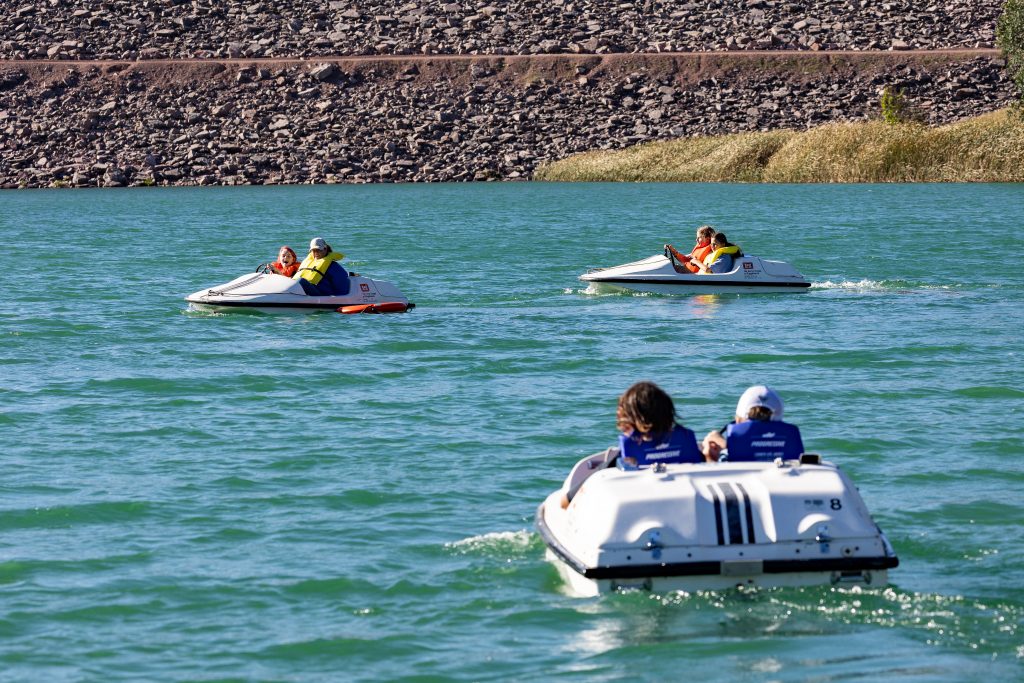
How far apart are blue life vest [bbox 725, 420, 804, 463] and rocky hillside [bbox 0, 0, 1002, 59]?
74.2m

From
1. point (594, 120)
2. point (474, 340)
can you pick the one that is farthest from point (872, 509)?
point (594, 120)

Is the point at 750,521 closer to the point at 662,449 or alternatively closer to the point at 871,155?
the point at 662,449

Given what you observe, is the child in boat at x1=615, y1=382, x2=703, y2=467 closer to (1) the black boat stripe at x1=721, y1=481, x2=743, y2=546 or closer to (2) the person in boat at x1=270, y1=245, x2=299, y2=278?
(1) the black boat stripe at x1=721, y1=481, x2=743, y2=546

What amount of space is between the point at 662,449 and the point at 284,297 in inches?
602

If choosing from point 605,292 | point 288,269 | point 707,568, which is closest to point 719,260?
point 605,292

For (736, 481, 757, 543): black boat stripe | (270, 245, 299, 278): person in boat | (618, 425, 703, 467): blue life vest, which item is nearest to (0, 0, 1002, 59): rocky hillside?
(270, 245, 299, 278): person in boat

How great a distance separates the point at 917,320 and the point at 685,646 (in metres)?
16.1

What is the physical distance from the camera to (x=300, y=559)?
12.3 meters

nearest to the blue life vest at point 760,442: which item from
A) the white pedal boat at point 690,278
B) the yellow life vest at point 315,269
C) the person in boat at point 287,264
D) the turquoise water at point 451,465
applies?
the turquoise water at point 451,465

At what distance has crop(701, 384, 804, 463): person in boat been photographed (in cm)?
1102

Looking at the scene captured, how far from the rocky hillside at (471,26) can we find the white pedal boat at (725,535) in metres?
75.0

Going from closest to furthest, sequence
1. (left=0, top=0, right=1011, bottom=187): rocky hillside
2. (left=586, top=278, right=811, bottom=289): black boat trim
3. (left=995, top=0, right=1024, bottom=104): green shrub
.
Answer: (left=586, top=278, right=811, bottom=289): black boat trim
(left=995, top=0, right=1024, bottom=104): green shrub
(left=0, top=0, right=1011, bottom=187): rocky hillside

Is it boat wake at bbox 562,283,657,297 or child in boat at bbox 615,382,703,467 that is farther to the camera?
boat wake at bbox 562,283,657,297

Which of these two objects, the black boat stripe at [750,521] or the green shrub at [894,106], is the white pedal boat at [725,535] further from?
the green shrub at [894,106]
